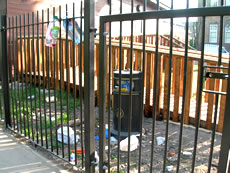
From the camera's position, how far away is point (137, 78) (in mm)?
3900

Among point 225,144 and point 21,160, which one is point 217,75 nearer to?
point 225,144

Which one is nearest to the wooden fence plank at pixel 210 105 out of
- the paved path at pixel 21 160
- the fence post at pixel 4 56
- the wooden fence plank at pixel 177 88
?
the wooden fence plank at pixel 177 88

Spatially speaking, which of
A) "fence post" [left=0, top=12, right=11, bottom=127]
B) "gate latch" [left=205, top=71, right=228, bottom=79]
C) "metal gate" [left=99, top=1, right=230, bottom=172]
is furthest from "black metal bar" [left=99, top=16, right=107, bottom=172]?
"fence post" [left=0, top=12, right=11, bottom=127]

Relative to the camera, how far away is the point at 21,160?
135 inches

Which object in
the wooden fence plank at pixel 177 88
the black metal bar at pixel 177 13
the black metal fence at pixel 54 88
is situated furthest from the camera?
the wooden fence plank at pixel 177 88

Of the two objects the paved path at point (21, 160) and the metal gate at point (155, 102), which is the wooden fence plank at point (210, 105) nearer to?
the metal gate at point (155, 102)

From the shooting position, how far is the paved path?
10.4ft

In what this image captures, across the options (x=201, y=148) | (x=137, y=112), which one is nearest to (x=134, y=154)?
(x=137, y=112)

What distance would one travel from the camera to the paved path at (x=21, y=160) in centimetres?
317

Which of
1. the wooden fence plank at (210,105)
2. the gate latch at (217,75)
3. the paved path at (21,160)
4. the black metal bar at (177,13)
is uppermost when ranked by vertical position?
the black metal bar at (177,13)

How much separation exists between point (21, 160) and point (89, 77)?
1677 millimetres

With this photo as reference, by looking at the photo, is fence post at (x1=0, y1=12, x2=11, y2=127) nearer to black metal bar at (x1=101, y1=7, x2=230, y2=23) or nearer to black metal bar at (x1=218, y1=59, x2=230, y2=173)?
black metal bar at (x1=101, y1=7, x2=230, y2=23)

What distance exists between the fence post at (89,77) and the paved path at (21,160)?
0.56 meters

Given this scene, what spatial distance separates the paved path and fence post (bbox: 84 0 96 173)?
0.56 metres
